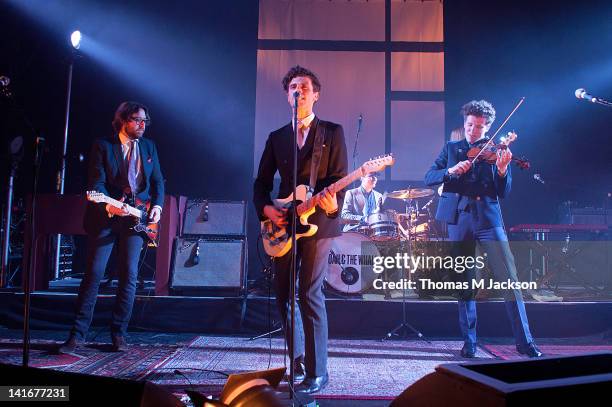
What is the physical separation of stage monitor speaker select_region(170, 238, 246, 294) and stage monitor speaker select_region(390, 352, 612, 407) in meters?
4.77

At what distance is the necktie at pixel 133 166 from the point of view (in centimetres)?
463

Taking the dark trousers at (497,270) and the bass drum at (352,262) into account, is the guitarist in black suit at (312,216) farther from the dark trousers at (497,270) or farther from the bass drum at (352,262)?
the bass drum at (352,262)

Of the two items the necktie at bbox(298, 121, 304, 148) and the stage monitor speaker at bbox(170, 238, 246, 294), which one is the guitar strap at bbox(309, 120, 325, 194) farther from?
the stage monitor speaker at bbox(170, 238, 246, 294)

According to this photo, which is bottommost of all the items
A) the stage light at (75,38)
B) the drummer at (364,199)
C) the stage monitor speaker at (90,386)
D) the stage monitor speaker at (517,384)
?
the stage monitor speaker at (90,386)

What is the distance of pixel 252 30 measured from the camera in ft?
30.7

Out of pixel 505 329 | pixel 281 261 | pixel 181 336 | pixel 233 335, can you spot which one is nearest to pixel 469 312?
pixel 505 329

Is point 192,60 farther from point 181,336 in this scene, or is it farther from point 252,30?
point 181,336

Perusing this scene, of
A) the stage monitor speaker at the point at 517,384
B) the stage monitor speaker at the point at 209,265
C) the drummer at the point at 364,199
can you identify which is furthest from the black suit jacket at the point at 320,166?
the drummer at the point at 364,199

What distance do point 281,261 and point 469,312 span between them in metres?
2.16

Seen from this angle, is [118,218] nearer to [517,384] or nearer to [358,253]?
[358,253]

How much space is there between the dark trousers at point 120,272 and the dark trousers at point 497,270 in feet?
10.3

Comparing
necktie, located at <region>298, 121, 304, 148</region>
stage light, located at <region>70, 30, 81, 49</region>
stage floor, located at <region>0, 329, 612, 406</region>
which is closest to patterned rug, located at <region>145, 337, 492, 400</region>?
stage floor, located at <region>0, 329, 612, 406</region>

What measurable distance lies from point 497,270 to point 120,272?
11.8 feet

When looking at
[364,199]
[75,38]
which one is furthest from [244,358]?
[75,38]
